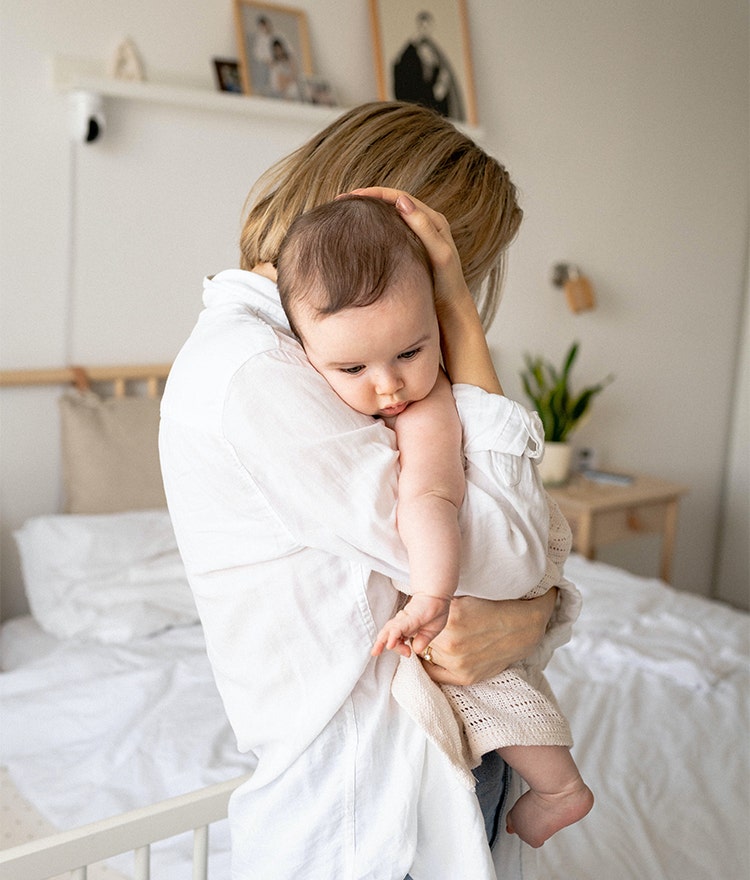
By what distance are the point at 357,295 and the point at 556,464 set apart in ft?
7.93

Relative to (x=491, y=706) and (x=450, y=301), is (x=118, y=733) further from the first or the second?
(x=450, y=301)

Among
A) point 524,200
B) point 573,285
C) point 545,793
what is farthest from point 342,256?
point 573,285

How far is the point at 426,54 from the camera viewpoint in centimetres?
292

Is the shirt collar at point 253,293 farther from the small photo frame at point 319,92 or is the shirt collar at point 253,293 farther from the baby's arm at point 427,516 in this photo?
the small photo frame at point 319,92

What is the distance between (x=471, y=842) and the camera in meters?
0.82

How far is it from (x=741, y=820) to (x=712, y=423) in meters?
2.74

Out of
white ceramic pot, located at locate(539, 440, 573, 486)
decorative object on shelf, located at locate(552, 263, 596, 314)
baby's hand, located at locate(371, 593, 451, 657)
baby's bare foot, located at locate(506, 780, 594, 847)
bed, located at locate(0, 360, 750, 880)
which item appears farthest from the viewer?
decorative object on shelf, located at locate(552, 263, 596, 314)

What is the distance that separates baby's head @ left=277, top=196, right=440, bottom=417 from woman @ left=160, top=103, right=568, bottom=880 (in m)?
0.03

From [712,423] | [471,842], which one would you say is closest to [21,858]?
[471,842]

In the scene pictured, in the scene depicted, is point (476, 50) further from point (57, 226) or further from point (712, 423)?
point (712, 423)

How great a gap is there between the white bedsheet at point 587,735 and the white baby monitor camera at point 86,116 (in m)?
1.23

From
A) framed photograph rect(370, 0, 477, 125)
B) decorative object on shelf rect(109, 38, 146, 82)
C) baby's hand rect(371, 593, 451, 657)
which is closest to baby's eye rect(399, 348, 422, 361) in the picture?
baby's hand rect(371, 593, 451, 657)

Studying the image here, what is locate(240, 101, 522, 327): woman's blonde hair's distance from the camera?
36.0 inches

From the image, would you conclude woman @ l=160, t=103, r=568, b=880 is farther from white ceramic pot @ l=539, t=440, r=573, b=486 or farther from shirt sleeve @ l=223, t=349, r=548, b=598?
white ceramic pot @ l=539, t=440, r=573, b=486
